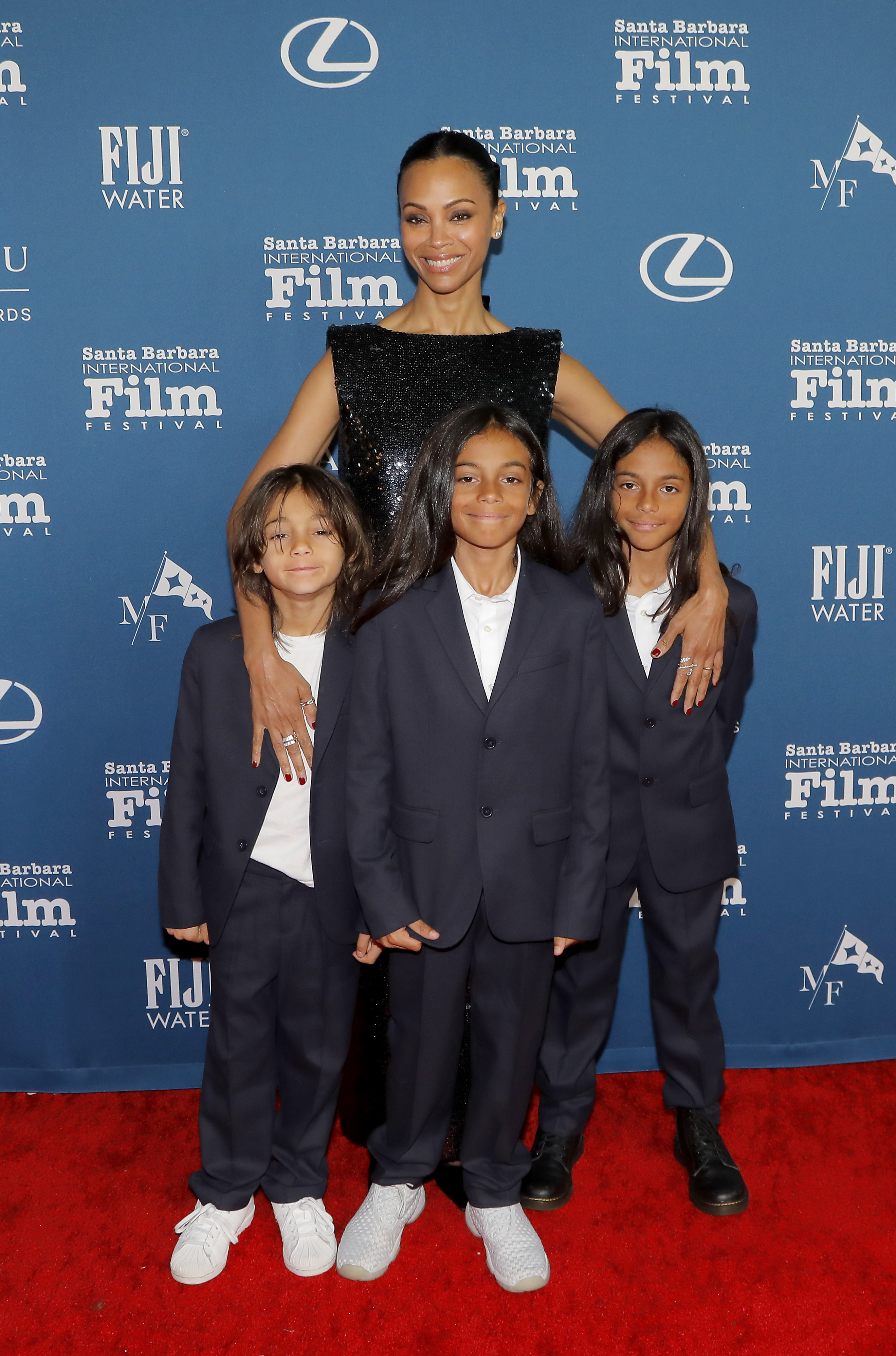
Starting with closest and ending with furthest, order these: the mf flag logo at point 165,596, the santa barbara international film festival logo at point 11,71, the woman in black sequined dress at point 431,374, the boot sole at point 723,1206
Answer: the woman in black sequined dress at point 431,374
the boot sole at point 723,1206
the santa barbara international film festival logo at point 11,71
the mf flag logo at point 165,596

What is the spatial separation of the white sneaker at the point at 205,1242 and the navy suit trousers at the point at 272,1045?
0.03 metres

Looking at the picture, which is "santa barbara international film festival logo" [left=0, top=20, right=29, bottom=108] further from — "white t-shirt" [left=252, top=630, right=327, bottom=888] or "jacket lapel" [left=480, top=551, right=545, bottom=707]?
"jacket lapel" [left=480, top=551, right=545, bottom=707]

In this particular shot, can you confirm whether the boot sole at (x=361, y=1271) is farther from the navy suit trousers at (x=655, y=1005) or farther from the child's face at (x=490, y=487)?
the child's face at (x=490, y=487)

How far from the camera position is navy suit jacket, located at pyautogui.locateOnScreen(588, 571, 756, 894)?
2.09m

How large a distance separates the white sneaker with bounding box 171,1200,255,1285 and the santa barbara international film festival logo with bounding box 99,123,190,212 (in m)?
2.26

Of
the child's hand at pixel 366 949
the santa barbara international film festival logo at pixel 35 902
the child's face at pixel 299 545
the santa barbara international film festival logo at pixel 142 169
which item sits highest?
the santa barbara international film festival logo at pixel 142 169

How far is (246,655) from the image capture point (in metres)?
1.97

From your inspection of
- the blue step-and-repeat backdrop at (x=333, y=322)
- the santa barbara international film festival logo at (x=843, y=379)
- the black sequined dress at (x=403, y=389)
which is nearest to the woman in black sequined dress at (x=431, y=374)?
the black sequined dress at (x=403, y=389)

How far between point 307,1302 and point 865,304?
8.61ft

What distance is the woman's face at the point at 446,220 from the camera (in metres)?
2.00

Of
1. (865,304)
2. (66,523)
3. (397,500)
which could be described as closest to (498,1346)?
(397,500)

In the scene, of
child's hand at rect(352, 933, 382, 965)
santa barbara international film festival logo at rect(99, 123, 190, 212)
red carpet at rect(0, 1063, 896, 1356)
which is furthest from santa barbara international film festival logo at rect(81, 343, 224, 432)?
red carpet at rect(0, 1063, 896, 1356)

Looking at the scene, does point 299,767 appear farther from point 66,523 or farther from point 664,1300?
point 664,1300

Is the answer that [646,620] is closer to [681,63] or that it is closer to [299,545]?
[299,545]
